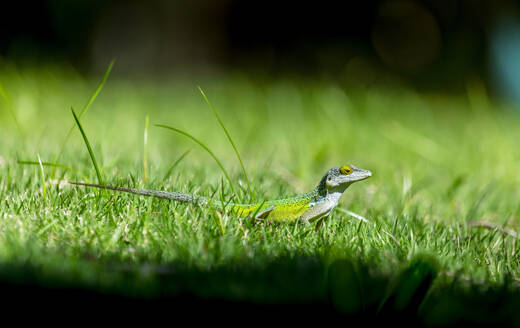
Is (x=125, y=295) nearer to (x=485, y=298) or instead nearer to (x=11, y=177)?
(x=485, y=298)

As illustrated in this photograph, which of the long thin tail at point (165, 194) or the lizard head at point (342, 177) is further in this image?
the lizard head at point (342, 177)

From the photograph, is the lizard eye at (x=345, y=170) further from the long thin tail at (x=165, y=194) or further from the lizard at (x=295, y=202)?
the long thin tail at (x=165, y=194)

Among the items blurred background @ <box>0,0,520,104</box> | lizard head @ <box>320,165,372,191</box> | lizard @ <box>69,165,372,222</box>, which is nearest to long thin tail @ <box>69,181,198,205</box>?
lizard @ <box>69,165,372,222</box>

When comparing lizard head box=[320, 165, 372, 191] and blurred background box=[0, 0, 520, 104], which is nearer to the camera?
lizard head box=[320, 165, 372, 191]

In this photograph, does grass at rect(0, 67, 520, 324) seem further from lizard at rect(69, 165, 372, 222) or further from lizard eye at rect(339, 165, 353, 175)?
lizard eye at rect(339, 165, 353, 175)

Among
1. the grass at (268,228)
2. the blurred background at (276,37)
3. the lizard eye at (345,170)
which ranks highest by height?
the blurred background at (276,37)

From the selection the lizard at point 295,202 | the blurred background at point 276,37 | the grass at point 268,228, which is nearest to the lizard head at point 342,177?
the lizard at point 295,202

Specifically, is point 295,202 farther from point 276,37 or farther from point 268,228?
point 276,37

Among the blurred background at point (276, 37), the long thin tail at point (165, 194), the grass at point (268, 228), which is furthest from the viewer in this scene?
the blurred background at point (276, 37)

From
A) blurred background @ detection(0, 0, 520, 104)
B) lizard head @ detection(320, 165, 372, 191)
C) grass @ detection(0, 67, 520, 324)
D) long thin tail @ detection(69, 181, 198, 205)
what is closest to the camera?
grass @ detection(0, 67, 520, 324)
